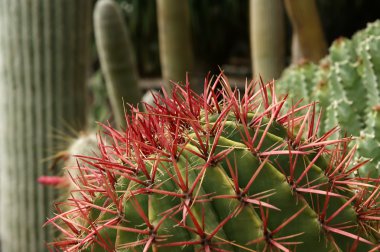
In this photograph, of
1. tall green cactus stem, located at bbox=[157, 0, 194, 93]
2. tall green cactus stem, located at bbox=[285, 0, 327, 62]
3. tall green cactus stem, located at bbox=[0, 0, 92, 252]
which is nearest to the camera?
tall green cactus stem, located at bbox=[285, 0, 327, 62]

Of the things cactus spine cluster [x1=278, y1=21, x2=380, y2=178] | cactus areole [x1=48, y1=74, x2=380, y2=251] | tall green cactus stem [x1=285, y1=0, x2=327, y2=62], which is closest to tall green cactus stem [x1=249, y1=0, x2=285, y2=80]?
tall green cactus stem [x1=285, y1=0, x2=327, y2=62]

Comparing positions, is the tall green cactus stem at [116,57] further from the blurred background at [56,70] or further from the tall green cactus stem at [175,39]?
the tall green cactus stem at [175,39]

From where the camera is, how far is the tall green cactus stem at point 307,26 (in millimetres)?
2986

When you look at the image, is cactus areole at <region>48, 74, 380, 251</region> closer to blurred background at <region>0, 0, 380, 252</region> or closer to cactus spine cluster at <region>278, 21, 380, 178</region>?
cactus spine cluster at <region>278, 21, 380, 178</region>

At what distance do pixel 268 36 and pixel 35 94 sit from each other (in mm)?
1162

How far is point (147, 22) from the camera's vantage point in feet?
33.6

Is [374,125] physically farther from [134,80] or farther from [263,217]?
[134,80]

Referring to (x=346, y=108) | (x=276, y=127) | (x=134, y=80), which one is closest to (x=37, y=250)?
(x=134, y=80)

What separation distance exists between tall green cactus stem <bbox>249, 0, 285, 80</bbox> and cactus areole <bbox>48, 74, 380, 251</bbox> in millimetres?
2274

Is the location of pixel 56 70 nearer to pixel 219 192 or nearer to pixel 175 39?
pixel 175 39

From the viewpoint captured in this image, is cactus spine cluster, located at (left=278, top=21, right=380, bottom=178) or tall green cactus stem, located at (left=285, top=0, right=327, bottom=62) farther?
tall green cactus stem, located at (left=285, top=0, right=327, bottom=62)

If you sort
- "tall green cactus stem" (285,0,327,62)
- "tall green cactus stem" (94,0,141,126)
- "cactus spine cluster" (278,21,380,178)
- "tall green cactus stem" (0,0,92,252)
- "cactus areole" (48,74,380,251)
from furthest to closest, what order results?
"tall green cactus stem" (0,0,92,252), "tall green cactus stem" (94,0,141,126), "tall green cactus stem" (285,0,327,62), "cactus spine cluster" (278,21,380,178), "cactus areole" (48,74,380,251)

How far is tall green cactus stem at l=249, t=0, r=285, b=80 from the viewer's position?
3375mm

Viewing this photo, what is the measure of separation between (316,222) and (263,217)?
0.34ft
